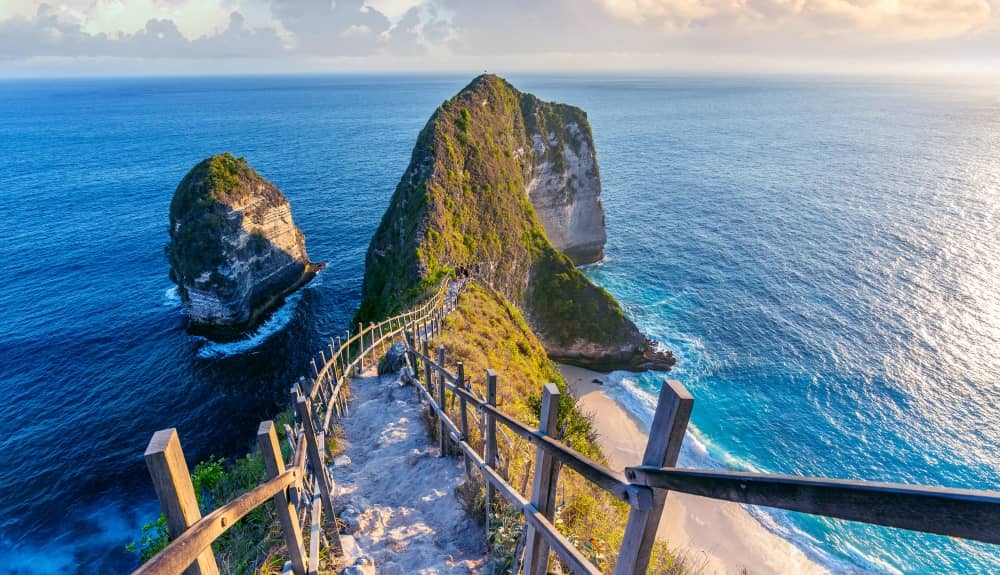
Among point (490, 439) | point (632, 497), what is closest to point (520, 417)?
point (490, 439)

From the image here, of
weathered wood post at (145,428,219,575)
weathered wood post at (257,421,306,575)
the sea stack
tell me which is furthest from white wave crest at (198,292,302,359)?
weathered wood post at (145,428,219,575)

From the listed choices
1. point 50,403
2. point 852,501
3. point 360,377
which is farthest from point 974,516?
point 50,403

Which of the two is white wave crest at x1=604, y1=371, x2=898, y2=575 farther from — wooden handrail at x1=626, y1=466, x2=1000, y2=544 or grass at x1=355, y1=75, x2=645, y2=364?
wooden handrail at x1=626, y1=466, x2=1000, y2=544

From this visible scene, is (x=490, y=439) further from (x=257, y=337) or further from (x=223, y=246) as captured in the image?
(x=223, y=246)

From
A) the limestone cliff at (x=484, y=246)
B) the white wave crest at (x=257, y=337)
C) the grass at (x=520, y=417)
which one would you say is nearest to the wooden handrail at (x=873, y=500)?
the grass at (x=520, y=417)

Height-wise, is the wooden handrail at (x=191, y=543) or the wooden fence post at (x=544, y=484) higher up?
the wooden handrail at (x=191, y=543)

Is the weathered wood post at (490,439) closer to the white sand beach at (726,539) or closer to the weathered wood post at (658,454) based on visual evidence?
the weathered wood post at (658,454)
